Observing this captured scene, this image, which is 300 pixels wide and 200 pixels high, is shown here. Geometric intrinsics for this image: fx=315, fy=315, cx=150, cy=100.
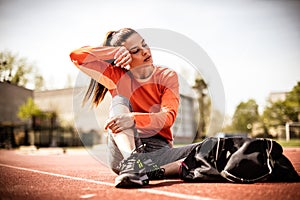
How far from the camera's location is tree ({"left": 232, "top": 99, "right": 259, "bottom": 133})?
42.7 metres

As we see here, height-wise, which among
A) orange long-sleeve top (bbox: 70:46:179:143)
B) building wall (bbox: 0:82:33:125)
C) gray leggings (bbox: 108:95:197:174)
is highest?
building wall (bbox: 0:82:33:125)

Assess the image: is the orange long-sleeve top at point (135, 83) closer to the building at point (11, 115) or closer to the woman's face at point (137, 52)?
the woman's face at point (137, 52)

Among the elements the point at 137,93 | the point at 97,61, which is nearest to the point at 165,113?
the point at 137,93

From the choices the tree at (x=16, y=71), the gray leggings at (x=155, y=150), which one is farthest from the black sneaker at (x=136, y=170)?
the tree at (x=16, y=71)

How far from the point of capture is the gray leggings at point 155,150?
2.65 m

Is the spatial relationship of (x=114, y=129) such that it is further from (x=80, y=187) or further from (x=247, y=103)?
(x=247, y=103)

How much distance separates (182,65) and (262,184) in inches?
66.2

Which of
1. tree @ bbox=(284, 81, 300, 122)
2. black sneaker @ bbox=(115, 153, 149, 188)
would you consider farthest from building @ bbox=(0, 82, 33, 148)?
tree @ bbox=(284, 81, 300, 122)

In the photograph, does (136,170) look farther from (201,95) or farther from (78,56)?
(201,95)

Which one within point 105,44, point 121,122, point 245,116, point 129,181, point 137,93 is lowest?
point 129,181

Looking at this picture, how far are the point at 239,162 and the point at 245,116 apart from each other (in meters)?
44.7

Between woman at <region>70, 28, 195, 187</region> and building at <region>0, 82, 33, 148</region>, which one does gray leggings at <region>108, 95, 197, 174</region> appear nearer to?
woman at <region>70, 28, 195, 187</region>

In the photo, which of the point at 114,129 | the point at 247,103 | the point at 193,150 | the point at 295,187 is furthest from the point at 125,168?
the point at 247,103

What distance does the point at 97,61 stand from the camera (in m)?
2.84
